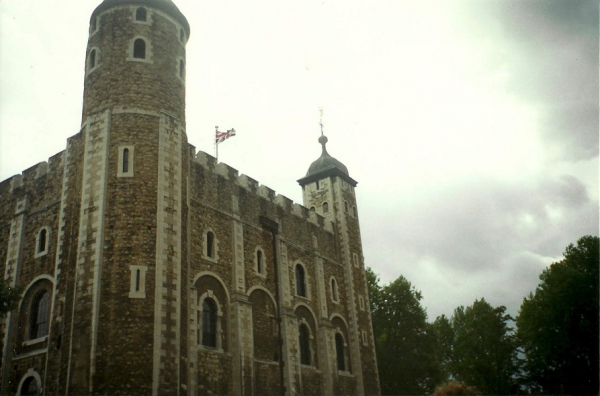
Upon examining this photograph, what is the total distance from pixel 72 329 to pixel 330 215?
67.4ft

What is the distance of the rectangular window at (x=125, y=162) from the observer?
21375 millimetres

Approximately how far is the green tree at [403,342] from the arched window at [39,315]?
75.6 feet

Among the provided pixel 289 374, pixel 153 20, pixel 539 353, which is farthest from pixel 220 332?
pixel 539 353

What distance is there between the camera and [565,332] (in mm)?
34375

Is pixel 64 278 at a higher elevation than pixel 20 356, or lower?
higher

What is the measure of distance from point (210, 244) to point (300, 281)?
24.5ft

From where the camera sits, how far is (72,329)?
19188 mm

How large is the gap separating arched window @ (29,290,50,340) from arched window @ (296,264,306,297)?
12536 millimetres

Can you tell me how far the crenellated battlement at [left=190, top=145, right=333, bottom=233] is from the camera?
2696 cm

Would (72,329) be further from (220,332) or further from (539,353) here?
(539,353)

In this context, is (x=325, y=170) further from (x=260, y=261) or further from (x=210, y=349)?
(x=210, y=349)

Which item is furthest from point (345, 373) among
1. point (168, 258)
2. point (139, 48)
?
point (139, 48)

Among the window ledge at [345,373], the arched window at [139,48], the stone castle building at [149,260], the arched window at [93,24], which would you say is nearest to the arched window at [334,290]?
the stone castle building at [149,260]

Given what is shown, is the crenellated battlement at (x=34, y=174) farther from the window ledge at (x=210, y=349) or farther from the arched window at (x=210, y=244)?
the window ledge at (x=210, y=349)
